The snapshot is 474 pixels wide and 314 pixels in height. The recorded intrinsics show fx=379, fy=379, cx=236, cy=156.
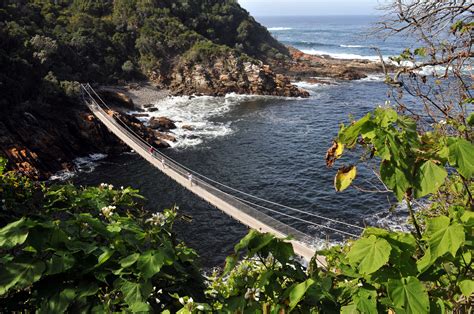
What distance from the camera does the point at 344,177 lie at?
6.64 feet

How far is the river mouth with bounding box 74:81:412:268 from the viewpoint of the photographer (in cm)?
1670

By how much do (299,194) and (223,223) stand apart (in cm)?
488

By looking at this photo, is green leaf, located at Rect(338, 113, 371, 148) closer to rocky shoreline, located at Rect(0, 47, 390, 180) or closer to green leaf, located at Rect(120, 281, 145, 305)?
green leaf, located at Rect(120, 281, 145, 305)

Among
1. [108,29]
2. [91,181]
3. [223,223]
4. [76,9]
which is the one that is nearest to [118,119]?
[91,181]

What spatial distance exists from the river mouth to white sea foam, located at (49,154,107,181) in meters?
0.54

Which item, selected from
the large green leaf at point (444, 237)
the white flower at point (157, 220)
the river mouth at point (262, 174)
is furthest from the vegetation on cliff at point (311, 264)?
the river mouth at point (262, 174)

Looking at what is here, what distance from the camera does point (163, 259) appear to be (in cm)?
185

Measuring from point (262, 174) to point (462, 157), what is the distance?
68.1ft

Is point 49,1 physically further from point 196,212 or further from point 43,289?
point 43,289

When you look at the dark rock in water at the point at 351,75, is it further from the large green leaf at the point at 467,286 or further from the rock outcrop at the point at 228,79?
the large green leaf at the point at 467,286

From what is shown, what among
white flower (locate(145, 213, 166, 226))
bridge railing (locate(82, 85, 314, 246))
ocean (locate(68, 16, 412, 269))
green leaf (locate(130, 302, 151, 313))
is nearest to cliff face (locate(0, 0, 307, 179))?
ocean (locate(68, 16, 412, 269))

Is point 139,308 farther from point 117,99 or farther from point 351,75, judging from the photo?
point 351,75

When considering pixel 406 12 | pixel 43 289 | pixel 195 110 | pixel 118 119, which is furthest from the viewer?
pixel 195 110

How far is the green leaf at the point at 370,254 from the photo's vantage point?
160 centimetres
